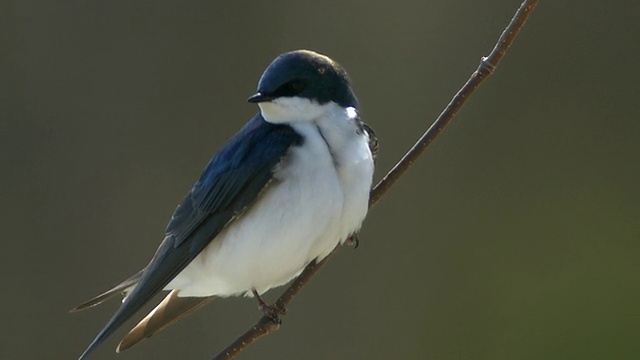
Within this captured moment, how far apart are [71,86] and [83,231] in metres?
0.45

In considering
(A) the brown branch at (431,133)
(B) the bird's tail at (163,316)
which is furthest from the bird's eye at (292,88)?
(B) the bird's tail at (163,316)

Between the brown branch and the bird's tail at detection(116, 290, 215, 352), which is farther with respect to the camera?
the bird's tail at detection(116, 290, 215, 352)

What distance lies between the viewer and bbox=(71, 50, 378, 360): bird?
2.25 metres

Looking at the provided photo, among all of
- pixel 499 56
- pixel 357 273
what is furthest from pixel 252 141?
pixel 357 273

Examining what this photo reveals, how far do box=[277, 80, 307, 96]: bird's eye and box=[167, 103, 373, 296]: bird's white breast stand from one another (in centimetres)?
6

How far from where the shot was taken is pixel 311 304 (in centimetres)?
369

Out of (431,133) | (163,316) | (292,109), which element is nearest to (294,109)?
(292,109)

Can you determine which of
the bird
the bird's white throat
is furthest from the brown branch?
the bird's white throat

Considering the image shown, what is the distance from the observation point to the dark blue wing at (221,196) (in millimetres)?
2295

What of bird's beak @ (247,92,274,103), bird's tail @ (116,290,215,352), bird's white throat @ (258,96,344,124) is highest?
bird's beak @ (247,92,274,103)

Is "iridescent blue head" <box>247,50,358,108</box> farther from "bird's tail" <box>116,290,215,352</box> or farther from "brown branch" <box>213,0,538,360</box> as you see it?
"bird's tail" <box>116,290,215,352</box>

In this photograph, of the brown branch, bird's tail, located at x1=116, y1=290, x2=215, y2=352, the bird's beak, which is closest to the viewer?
the brown branch

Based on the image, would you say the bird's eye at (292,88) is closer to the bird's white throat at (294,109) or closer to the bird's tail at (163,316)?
the bird's white throat at (294,109)

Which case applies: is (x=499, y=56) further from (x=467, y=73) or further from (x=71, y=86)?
(x=71, y=86)
